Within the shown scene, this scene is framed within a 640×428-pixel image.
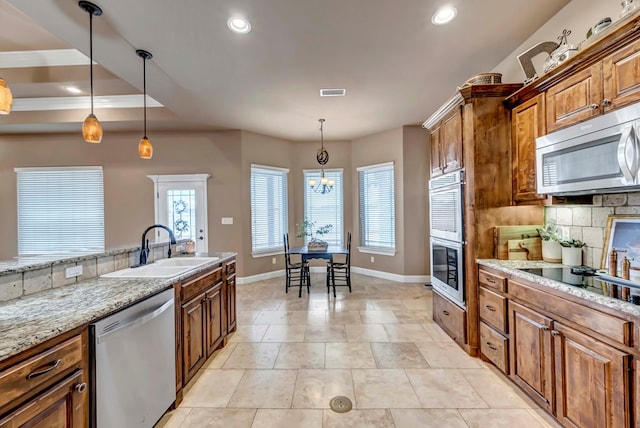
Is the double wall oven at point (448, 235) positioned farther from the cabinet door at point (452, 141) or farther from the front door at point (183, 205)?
the front door at point (183, 205)

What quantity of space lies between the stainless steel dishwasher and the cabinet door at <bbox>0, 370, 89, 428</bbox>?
0.08m

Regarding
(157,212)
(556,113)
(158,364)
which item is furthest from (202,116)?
(556,113)

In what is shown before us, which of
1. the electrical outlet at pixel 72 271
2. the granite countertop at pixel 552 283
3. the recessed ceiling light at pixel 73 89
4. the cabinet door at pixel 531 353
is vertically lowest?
the cabinet door at pixel 531 353

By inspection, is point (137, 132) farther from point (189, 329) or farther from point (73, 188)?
point (189, 329)

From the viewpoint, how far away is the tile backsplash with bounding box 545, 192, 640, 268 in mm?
1968

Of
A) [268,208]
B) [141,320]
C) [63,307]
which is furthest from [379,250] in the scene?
[63,307]

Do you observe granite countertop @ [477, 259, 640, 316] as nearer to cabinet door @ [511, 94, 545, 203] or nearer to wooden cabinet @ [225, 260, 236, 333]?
cabinet door @ [511, 94, 545, 203]

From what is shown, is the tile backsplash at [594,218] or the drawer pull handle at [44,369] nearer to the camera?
the drawer pull handle at [44,369]

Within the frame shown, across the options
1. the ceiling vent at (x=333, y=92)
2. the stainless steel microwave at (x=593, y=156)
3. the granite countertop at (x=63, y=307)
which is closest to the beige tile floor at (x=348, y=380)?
the granite countertop at (x=63, y=307)

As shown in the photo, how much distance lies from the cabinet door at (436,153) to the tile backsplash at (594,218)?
4.06 ft

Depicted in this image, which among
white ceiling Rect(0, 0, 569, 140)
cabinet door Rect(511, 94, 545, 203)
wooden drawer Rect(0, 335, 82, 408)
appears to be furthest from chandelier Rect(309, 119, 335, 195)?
wooden drawer Rect(0, 335, 82, 408)

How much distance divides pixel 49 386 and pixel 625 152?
2.98 meters

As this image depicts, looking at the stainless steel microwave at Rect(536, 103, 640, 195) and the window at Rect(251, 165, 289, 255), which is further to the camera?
the window at Rect(251, 165, 289, 255)

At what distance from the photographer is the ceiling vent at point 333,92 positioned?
3.79 metres
